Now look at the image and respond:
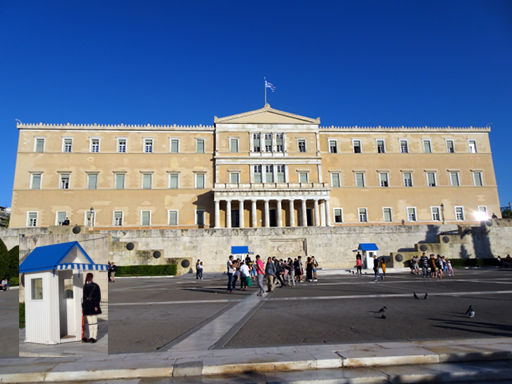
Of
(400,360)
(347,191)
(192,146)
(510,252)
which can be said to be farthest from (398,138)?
(400,360)

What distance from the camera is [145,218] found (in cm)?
4500

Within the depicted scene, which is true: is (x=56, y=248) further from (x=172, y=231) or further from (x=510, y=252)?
(x=510, y=252)

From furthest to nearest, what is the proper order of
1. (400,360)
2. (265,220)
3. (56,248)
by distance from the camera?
(265,220), (400,360), (56,248)

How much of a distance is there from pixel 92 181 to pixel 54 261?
150 feet

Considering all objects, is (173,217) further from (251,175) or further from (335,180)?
(335,180)

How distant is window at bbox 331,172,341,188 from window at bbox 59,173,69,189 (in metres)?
34.2

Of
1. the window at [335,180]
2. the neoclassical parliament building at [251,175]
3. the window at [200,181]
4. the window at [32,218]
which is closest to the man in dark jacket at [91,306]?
the neoclassical parliament building at [251,175]

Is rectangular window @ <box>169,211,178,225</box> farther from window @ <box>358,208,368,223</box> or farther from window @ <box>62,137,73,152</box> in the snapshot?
window @ <box>358,208,368,223</box>

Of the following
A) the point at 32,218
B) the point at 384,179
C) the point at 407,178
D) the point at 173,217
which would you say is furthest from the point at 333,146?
the point at 32,218

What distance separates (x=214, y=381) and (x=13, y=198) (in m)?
48.6

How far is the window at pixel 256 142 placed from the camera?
4791 cm

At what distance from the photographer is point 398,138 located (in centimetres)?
5062

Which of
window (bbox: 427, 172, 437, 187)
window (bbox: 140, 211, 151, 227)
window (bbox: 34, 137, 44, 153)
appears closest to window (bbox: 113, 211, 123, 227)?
window (bbox: 140, 211, 151, 227)

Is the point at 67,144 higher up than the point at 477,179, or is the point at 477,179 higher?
the point at 67,144
